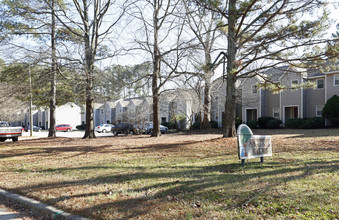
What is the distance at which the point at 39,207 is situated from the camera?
18.0 feet

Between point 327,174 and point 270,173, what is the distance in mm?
1229

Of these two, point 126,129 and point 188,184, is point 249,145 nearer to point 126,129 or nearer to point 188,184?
point 188,184

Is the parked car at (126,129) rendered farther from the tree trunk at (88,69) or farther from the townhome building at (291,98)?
the townhome building at (291,98)

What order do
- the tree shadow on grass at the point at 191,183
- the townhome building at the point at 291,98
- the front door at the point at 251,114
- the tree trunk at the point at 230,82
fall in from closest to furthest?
the tree shadow on grass at the point at 191,183 → the tree trunk at the point at 230,82 → the townhome building at the point at 291,98 → the front door at the point at 251,114

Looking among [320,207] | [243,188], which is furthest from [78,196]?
[320,207]

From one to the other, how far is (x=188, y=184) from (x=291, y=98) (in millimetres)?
28107

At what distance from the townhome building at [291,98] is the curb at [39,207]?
23.9 meters

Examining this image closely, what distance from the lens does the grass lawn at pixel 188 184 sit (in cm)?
470

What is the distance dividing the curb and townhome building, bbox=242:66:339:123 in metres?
23.9

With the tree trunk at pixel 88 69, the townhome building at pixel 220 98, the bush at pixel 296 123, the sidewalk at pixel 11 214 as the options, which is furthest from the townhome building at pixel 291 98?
the sidewalk at pixel 11 214

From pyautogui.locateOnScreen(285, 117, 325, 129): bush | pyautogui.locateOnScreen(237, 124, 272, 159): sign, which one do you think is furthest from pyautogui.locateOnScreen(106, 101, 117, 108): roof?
pyautogui.locateOnScreen(237, 124, 272, 159): sign

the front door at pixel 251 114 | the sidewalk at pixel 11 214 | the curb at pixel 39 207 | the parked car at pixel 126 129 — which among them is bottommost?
the sidewalk at pixel 11 214

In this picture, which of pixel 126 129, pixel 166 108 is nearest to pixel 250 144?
pixel 126 129

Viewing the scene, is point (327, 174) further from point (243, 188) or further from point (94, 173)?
point (94, 173)
